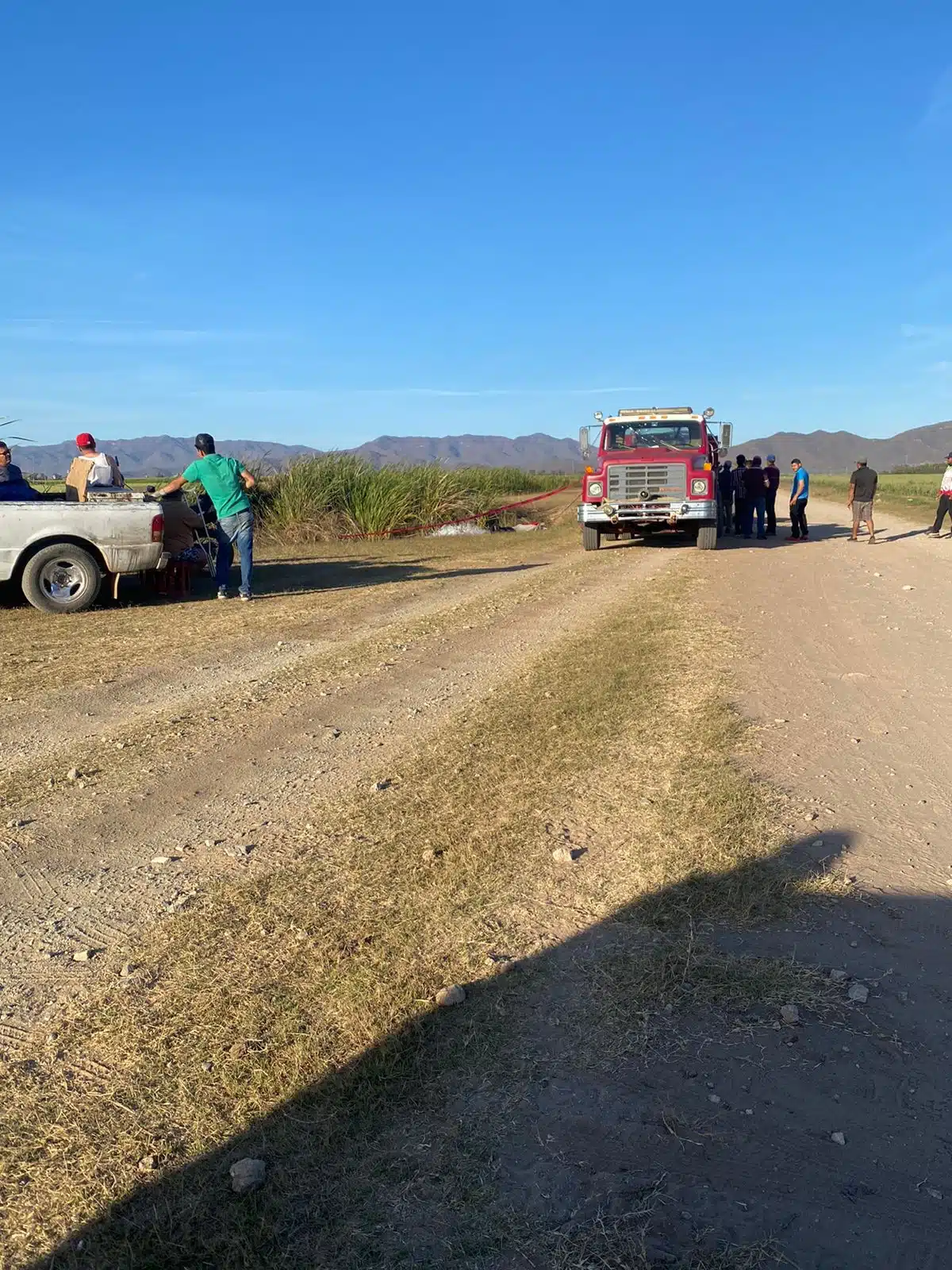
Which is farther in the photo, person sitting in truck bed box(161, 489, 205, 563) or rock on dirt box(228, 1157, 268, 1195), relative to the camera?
person sitting in truck bed box(161, 489, 205, 563)

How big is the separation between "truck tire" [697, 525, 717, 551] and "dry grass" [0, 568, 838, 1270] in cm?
1320

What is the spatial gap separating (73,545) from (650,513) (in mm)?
10379

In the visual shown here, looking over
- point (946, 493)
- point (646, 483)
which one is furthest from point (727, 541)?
point (946, 493)

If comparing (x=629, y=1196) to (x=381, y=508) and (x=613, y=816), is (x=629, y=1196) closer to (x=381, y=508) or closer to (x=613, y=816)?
(x=613, y=816)

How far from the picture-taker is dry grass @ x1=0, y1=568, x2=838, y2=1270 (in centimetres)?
238

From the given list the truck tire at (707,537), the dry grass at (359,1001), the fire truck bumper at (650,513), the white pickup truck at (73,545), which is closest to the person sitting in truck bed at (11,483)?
the white pickup truck at (73,545)

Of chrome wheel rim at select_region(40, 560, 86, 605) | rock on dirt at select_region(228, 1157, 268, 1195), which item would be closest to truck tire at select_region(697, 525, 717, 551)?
chrome wheel rim at select_region(40, 560, 86, 605)

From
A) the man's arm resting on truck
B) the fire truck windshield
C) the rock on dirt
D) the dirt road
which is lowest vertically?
the rock on dirt

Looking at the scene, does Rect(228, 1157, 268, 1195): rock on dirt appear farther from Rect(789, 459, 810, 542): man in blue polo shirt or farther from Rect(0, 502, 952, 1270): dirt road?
Rect(789, 459, 810, 542): man in blue polo shirt

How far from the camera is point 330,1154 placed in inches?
101

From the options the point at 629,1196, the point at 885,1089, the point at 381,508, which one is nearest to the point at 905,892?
the point at 885,1089

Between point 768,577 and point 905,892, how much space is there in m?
10.3

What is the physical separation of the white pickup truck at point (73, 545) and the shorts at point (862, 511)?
13516mm

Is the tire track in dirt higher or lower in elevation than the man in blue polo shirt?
lower
